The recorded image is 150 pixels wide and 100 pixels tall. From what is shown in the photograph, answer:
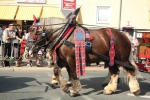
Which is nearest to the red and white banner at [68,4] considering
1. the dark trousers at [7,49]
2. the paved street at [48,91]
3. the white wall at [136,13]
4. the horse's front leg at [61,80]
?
the dark trousers at [7,49]

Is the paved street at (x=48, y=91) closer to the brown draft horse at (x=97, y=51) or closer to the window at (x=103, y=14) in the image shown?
the brown draft horse at (x=97, y=51)

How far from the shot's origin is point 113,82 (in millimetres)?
6574

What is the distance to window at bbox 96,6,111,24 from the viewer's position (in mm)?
18969

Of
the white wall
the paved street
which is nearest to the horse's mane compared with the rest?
the paved street

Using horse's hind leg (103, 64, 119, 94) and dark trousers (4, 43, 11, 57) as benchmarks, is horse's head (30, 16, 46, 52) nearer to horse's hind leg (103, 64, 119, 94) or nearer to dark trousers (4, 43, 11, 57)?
horse's hind leg (103, 64, 119, 94)

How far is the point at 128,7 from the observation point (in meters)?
18.8

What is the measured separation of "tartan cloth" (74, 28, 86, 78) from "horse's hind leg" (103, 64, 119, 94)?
2.88 ft

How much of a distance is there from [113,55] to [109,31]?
0.68 m

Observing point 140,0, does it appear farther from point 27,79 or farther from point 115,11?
point 27,79

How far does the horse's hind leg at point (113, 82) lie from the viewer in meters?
6.44

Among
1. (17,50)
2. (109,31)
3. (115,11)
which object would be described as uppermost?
(115,11)

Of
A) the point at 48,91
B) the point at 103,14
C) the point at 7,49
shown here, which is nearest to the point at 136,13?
the point at 103,14

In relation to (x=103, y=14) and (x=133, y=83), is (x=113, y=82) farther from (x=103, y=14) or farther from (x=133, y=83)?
(x=103, y=14)

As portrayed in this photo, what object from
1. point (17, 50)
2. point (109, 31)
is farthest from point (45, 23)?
point (17, 50)
